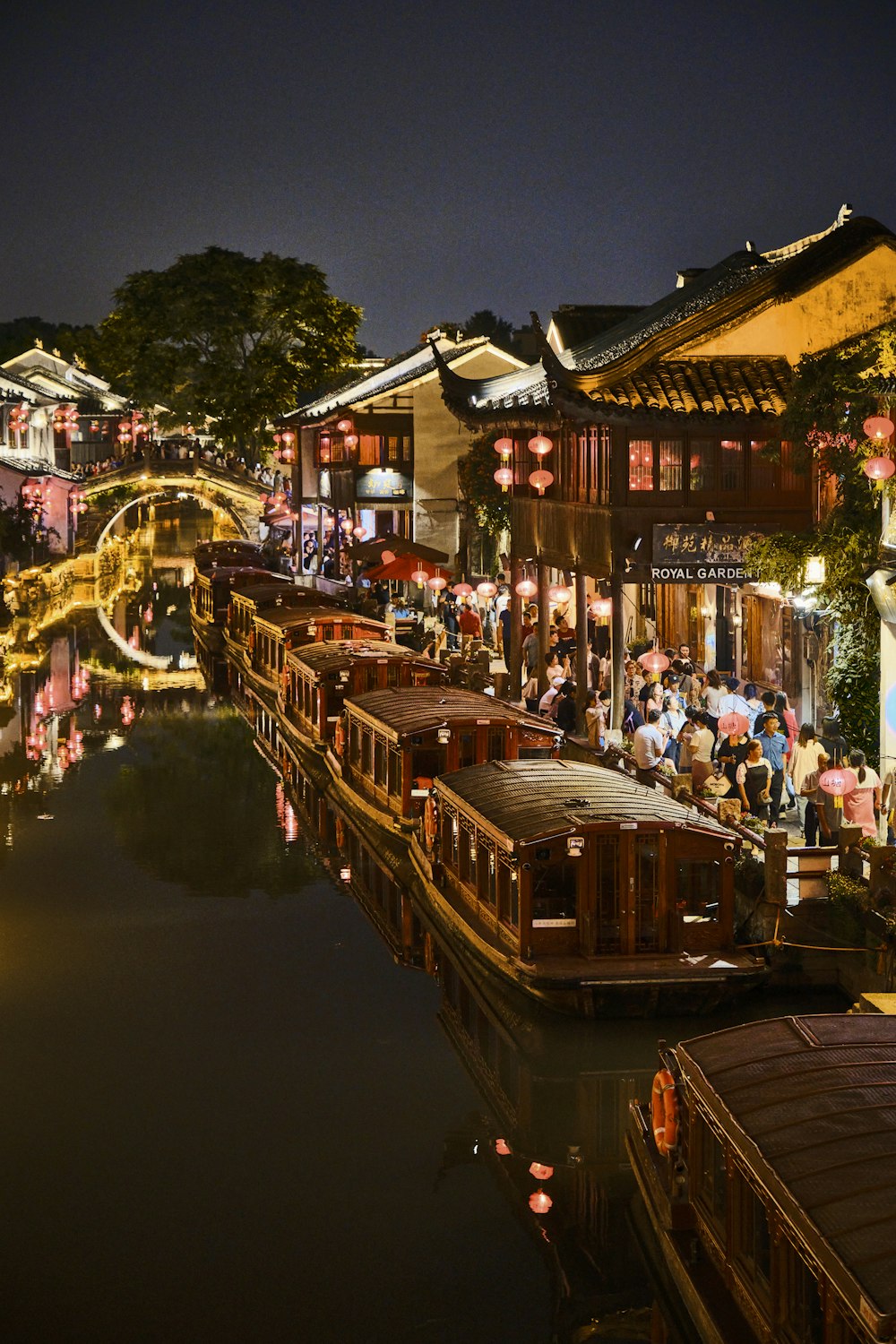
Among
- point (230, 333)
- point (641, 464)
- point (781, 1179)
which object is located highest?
point (230, 333)

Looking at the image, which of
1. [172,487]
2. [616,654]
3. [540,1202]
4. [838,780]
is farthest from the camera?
[172,487]

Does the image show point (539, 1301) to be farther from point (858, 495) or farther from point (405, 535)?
point (405, 535)

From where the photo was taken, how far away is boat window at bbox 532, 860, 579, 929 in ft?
56.4

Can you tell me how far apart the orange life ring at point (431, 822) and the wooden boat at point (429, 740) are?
190 cm

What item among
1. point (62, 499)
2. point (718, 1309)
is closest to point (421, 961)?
point (718, 1309)

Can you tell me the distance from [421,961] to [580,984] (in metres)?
4.61

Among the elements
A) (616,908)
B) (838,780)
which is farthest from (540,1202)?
(838,780)

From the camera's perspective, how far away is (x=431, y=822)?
71.3ft

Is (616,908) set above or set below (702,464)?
below

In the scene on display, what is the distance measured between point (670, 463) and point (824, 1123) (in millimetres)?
17741

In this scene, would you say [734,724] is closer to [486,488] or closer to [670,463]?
[670,463]

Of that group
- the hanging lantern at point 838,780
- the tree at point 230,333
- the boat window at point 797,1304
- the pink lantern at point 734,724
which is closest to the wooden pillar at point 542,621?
the pink lantern at point 734,724

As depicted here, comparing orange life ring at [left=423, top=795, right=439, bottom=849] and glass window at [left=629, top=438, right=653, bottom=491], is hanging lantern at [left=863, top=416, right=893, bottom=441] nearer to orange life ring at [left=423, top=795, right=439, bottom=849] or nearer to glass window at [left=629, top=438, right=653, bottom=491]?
glass window at [left=629, top=438, right=653, bottom=491]

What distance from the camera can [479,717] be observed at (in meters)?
24.5
